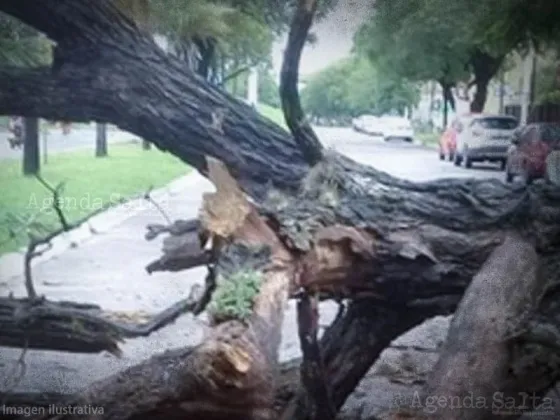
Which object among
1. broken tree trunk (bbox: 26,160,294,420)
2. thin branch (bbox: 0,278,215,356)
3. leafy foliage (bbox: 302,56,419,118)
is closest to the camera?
broken tree trunk (bbox: 26,160,294,420)

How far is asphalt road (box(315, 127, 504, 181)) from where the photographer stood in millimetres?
1266

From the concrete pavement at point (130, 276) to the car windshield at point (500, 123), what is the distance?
0.08 metres

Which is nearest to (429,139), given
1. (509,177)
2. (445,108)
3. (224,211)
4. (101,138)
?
(445,108)

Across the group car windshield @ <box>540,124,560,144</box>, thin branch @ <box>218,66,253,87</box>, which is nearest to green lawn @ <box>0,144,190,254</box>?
thin branch @ <box>218,66,253,87</box>

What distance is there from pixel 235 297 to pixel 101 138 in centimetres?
47

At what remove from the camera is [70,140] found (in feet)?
4.22

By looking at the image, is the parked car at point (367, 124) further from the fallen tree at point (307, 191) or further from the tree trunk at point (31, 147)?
the tree trunk at point (31, 147)

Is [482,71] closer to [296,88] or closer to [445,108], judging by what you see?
[445,108]

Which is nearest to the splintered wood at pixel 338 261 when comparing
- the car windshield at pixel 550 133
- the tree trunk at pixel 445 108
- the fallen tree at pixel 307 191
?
the fallen tree at pixel 307 191

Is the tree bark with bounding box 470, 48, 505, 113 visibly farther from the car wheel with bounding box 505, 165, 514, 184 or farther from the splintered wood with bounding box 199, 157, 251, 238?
the splintered wood with bounding box 199, 157, 251, 238

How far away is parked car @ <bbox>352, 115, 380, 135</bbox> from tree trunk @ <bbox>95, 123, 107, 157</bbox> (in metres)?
0.42

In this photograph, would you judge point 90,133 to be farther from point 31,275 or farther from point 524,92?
point 524,92

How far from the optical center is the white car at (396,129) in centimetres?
125

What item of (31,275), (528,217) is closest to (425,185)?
(528,217)
